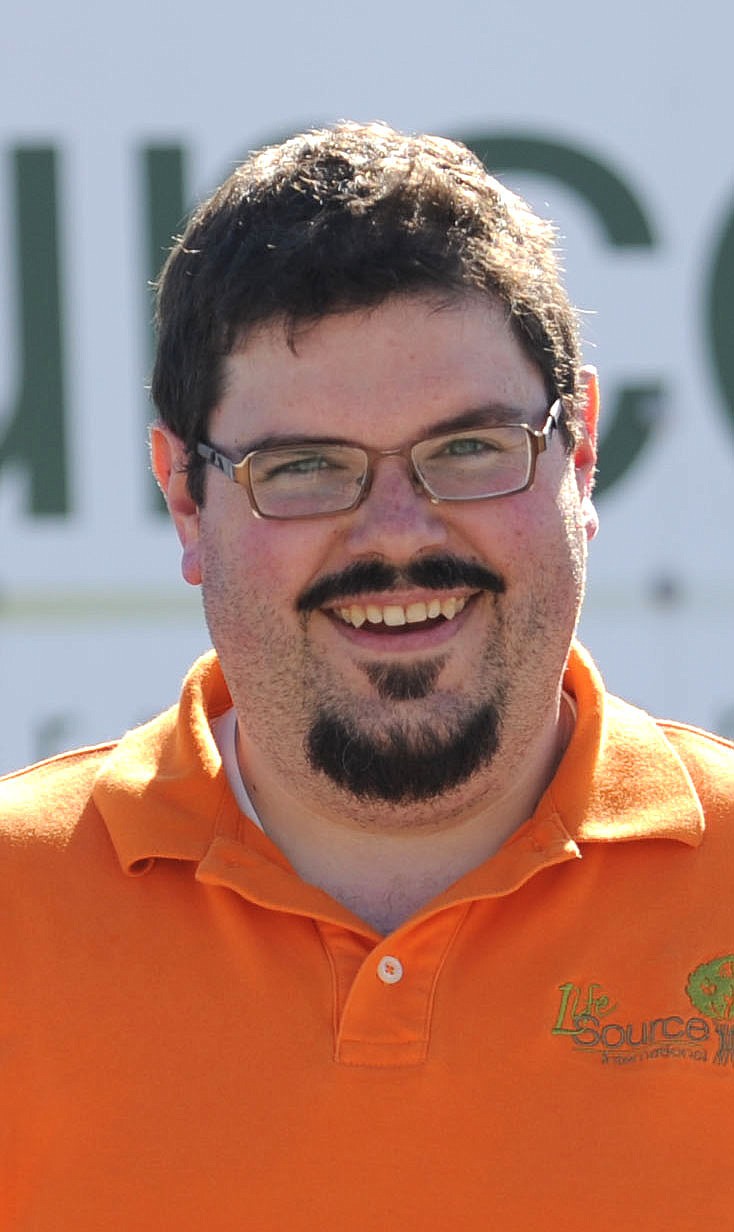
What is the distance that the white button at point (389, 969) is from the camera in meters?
1.68

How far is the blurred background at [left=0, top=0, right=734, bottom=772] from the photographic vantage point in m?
3.19

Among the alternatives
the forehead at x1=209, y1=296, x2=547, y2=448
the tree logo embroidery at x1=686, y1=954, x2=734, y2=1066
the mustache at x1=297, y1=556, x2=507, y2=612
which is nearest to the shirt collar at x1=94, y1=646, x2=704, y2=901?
the tree logo embroidery at x1=686, y1=954, x2=734, y2=1066

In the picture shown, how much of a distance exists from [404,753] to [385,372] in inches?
13.3

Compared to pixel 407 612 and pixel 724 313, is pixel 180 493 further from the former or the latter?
pixel 724 313

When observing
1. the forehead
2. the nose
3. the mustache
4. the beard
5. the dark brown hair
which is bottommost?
the beard

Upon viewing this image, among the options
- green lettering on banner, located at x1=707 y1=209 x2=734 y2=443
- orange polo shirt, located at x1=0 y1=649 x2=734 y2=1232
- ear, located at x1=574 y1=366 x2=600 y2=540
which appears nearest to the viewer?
orange polo shirt, located at x1=0 y1=649 x2=734 y2=1232

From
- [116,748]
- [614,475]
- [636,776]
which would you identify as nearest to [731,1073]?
[636,776]

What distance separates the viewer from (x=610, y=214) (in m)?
3.29

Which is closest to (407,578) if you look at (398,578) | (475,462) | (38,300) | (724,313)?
(398,578)

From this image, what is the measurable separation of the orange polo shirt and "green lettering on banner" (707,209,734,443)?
161 centimetres

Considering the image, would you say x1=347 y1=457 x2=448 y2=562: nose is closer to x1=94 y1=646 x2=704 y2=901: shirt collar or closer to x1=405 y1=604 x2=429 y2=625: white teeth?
x1=405 y1=604 x2=429 y2=625: white teeth

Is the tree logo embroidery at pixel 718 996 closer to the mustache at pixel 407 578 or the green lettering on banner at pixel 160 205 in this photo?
the mustache at pixel 407 578

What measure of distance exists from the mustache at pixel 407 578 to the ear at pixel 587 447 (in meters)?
A: 0.19

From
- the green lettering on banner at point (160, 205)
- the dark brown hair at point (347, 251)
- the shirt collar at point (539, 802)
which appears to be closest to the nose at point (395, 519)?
the dark brown hair at point (347, 251)
